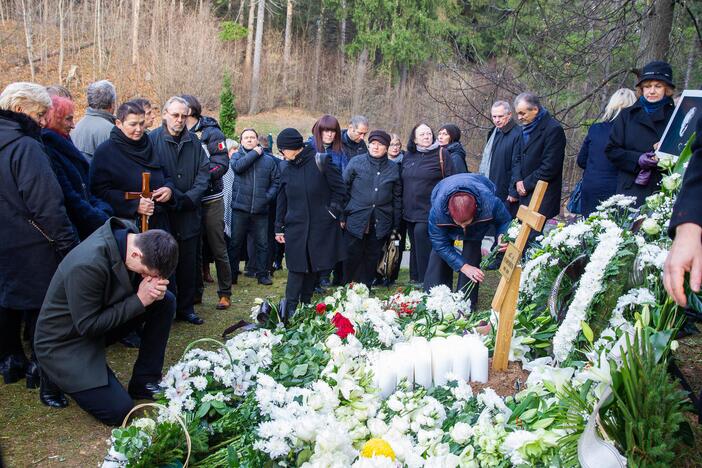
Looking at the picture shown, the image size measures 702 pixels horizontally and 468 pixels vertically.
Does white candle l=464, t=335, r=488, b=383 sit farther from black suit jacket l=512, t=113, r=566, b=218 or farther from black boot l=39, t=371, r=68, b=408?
black suit jacket l=512, t=113, r=566, b=218

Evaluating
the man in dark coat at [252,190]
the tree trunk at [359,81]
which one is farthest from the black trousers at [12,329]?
the tree trunk at [359,81]

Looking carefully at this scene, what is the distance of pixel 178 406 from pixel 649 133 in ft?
14.2

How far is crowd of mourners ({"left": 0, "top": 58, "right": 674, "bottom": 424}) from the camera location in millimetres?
3613

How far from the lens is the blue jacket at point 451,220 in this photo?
5027 millimetres

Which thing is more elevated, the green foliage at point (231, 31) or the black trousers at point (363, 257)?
the green foliage at point (231, 31)

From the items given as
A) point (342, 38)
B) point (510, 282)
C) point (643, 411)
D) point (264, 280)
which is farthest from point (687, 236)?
point (342, 38)

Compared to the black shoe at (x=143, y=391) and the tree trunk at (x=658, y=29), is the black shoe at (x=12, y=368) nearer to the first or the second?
the black shoe at (x=143, y=391)

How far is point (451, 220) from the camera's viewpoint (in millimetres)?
5062

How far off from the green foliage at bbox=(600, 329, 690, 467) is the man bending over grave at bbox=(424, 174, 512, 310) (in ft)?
8.78

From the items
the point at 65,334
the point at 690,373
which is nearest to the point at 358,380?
the point at 65,334

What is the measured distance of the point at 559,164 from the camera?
630cm

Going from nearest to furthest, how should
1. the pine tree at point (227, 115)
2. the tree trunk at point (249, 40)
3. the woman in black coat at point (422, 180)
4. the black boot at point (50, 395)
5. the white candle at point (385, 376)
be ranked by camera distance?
the white candle at point (385, 376)
the black boot at point (50, 395)
the woman in black coat at point (422, 180)
the pine tree at point (227, 115)
the tree trunk at point (249, 40)

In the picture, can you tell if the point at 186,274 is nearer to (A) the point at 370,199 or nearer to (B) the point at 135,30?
(A) the point at 370,199

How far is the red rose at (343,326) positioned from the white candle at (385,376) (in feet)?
1.29
